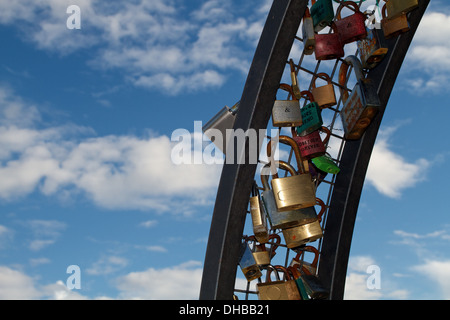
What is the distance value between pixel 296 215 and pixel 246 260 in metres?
0.54

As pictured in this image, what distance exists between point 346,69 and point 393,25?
→ 566mm

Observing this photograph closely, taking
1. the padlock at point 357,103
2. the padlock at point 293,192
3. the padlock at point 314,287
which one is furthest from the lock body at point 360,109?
the padlock at point 314,287

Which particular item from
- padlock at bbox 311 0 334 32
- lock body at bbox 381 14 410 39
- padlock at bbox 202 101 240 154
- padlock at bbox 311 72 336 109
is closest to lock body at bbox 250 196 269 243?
padlock at bbox 202 101 240 154

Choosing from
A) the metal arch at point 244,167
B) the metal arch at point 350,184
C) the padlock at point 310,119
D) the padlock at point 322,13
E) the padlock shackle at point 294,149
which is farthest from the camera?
the metal arch at point 350,184

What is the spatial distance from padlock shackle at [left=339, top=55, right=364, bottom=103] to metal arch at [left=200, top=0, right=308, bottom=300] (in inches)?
41.2

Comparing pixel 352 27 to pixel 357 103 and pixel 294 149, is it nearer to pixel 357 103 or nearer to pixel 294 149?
pixel 357 103

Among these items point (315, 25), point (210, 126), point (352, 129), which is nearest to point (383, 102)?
point (352, 129)

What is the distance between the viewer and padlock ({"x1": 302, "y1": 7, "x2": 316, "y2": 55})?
479 cm

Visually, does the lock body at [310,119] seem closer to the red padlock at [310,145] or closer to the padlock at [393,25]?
the red padlock at [310,145]

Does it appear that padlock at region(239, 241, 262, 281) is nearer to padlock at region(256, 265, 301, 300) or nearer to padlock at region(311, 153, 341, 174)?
padlock at region(256, 265, 301, 300)

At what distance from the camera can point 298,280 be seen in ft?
15.1

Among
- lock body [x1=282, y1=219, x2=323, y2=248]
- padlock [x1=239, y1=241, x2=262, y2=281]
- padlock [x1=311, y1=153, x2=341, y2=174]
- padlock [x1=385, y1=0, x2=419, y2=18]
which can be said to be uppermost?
padlock [x1=385, y1=0, x2=419, y2=18]

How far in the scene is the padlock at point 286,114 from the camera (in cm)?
466

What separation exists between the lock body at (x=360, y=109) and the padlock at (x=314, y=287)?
134 centimetres
